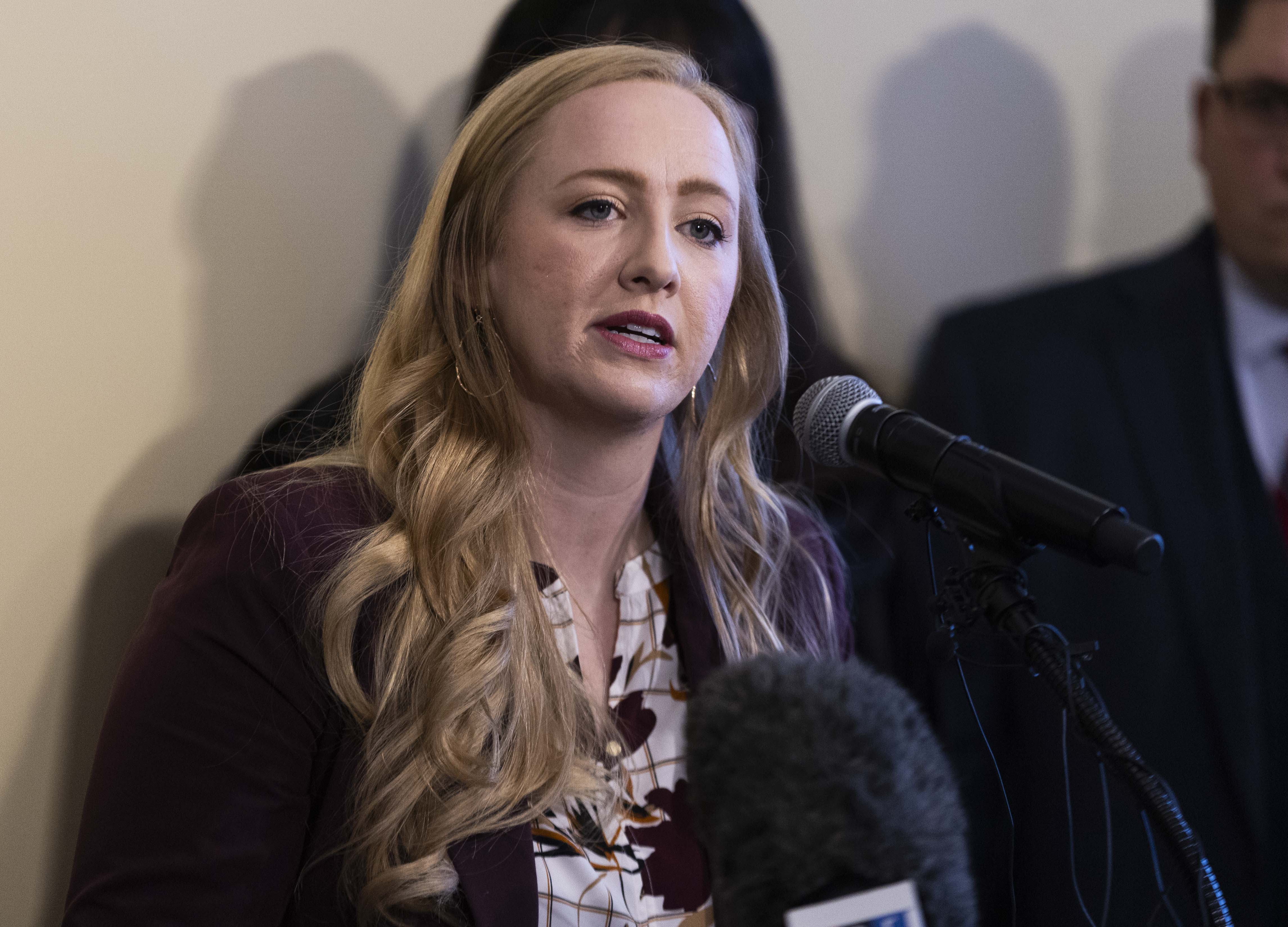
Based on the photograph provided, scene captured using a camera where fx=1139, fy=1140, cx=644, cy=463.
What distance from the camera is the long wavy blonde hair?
44.0 inches

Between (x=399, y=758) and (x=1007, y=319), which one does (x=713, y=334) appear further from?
→ (x=1007, y=319)

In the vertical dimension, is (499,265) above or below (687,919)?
above

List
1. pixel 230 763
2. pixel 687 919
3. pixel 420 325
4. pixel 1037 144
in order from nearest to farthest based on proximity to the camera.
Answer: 1. pixel 230 763
2. pixel 687 919
3. pixel 420 325
4. pixel 1037 144

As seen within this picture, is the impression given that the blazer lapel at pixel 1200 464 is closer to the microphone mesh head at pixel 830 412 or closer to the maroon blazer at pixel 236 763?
the microphone mesh head at pixel 830 412

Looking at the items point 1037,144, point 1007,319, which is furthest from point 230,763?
point 1037,144

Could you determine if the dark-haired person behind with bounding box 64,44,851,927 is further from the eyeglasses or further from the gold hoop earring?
the eyeglasses

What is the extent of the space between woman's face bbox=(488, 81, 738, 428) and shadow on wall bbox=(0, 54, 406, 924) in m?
0.37

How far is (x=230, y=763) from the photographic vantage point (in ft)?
3.56

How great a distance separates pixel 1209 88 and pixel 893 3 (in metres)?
0.59

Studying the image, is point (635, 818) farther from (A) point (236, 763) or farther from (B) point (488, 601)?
(A) point (236, 763)

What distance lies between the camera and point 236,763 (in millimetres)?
1086

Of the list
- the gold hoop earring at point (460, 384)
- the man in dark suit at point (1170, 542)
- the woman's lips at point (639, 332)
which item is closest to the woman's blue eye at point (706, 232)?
the woman's lips at point (639, 332)

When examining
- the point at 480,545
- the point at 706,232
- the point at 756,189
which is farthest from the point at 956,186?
the point at 480,545

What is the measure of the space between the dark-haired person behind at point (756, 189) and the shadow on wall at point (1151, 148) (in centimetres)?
76
